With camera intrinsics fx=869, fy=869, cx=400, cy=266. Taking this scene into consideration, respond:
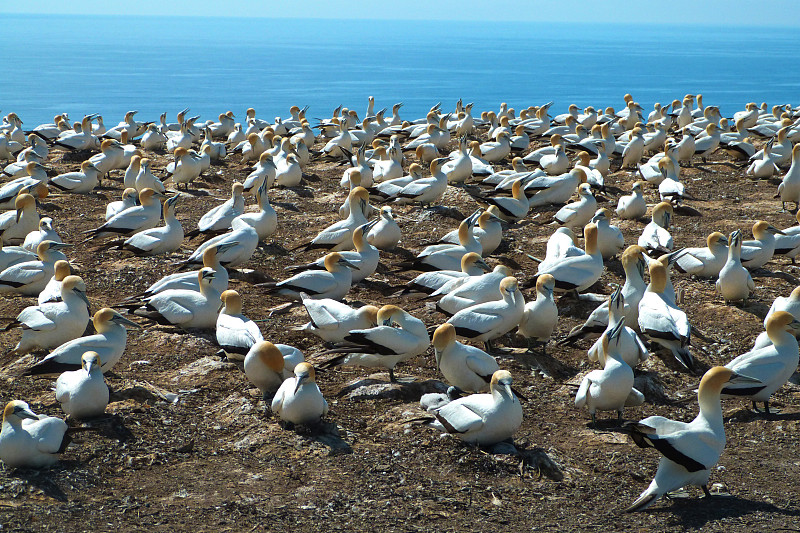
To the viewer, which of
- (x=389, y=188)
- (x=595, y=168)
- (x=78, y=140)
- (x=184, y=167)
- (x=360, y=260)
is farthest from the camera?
(x=78, y=140)

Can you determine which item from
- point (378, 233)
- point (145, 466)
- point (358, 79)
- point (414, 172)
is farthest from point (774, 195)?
point (358, 79)

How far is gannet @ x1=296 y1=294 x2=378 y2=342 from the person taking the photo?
292 inches

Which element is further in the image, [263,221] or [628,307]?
[263,221]

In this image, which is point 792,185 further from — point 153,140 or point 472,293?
point 153,140

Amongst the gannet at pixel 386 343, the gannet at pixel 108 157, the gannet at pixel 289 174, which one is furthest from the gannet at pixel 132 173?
the gannet at pixel 386 343

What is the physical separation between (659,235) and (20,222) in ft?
26.9

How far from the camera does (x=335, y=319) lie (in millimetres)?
7512

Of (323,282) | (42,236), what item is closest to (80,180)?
(42,236)

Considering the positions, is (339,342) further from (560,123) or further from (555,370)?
(560,123)

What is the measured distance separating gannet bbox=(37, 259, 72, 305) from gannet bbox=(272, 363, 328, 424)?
3341mm

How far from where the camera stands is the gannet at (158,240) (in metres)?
10.5

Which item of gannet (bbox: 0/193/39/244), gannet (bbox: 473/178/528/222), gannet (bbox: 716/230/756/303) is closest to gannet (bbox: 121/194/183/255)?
gannet (bbox: 0/193/39/244)

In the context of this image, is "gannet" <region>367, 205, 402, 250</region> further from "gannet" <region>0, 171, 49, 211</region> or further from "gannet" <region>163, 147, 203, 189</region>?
"gannet" <region>0, 171, 49, 211</region>

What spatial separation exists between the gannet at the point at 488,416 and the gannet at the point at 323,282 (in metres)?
3.19
